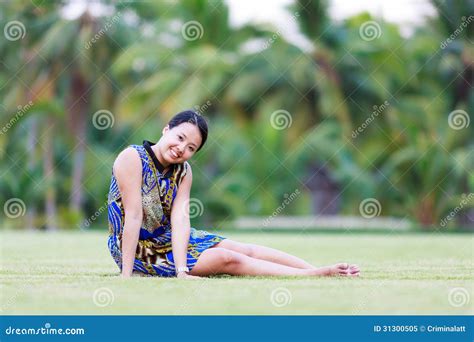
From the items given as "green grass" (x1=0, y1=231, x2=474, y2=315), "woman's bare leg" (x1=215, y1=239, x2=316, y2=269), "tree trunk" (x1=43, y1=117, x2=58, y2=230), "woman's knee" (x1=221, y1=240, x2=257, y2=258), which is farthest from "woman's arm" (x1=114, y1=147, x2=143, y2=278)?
"tree trunk" (x1=43, y1=117, x2=58, y2=230)

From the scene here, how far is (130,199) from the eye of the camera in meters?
5.16

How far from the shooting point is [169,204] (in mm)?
5363

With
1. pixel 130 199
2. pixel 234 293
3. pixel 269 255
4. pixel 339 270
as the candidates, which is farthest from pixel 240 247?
pixel 234 293

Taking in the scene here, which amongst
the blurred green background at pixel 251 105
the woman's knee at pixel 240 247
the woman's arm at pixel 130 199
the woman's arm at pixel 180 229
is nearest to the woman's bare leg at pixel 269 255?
the woman's knee at pixel 240 247

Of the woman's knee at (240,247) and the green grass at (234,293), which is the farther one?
the woman's knee at (240,247)

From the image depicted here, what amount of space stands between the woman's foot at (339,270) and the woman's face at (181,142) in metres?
1.05

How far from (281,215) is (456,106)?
5611mm

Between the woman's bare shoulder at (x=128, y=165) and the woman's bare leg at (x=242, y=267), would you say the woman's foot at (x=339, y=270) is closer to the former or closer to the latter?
the woman's bare leg at (x=242, y=267)

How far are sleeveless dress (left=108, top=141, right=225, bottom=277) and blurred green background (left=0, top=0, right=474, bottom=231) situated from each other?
16510mm

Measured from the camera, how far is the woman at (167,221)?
516cm

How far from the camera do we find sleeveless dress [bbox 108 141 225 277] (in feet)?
17.4

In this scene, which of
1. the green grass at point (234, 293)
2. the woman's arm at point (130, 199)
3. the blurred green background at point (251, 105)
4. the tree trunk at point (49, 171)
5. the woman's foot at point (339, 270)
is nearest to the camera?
the green grass at point (234, 293)

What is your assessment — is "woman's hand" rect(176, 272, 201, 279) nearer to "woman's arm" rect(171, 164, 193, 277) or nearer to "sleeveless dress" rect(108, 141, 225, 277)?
"woman's arm" rect(171, 164, 193, 277)

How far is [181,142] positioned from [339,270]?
1.21 metres
